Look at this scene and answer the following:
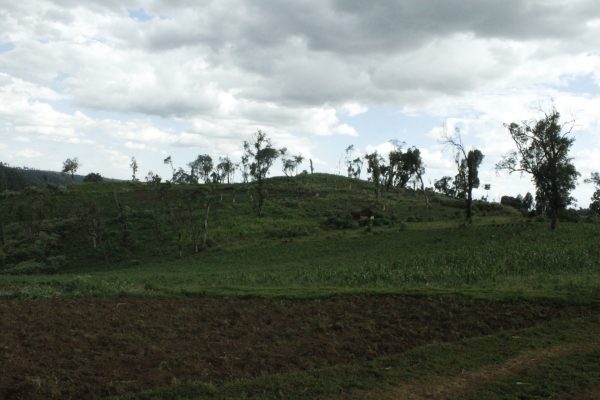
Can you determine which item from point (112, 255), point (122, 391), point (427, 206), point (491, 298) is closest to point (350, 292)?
point (491, 298)

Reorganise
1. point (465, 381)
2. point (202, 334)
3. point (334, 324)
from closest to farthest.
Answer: point (465, 381) < point (202, 334) < point (334, 324)

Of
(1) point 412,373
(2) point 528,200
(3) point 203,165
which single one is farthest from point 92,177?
(1) point 412,373

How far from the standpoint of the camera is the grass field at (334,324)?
10.3 m

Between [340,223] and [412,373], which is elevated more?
[340,223]

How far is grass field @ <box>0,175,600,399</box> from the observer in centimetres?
1028

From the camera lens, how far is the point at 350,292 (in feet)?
71.1

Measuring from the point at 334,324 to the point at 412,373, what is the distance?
490 centimetres

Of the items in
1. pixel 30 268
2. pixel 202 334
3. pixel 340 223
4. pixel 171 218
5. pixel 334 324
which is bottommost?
pixel 30 268

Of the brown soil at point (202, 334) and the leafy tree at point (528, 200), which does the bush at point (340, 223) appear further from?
the leafy tree at point (528, 200)

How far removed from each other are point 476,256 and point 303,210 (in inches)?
1487

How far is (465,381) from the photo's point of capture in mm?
10383

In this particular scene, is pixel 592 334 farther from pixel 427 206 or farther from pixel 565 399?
pixel 427 206

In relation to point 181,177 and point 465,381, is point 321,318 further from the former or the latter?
point 181,177

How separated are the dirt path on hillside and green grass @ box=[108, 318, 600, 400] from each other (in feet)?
0.54
